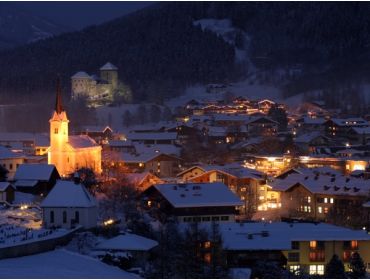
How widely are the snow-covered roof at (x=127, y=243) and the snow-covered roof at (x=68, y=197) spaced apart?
2.64 meters

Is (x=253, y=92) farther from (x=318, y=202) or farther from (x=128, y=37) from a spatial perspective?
(x=318, y=202)

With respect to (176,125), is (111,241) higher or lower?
lower

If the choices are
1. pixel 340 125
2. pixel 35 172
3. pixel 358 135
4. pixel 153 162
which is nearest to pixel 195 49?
pixel 340 125

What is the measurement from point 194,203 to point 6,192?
6.79 meters

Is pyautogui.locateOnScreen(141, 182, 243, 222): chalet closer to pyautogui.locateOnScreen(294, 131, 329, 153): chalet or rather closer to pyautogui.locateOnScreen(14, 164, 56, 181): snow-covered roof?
pyautogui.locateOnScreen(14, 164, 56, 181): snow-covered roof

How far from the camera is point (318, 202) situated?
37.7m

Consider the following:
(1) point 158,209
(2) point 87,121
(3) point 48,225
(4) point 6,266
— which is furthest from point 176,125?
(4) point 6,266

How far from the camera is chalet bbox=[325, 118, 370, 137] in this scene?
66225 millimetres

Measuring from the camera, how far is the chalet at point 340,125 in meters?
66.2

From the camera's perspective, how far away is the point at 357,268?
2638 cm

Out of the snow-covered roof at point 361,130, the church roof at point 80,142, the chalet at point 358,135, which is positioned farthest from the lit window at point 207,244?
the snow-covered roof at point 361,130

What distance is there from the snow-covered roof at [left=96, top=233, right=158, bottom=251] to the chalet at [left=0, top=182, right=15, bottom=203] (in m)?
7.51

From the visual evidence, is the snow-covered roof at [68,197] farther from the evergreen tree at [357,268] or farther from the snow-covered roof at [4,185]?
the evergreen tree at [357,268]

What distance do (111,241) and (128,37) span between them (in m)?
95.8
